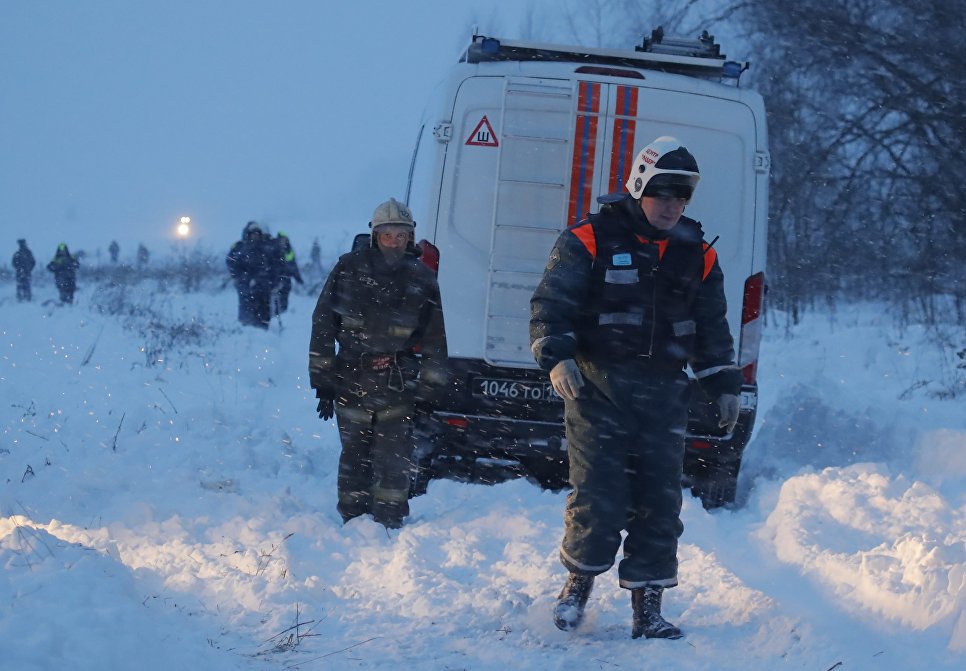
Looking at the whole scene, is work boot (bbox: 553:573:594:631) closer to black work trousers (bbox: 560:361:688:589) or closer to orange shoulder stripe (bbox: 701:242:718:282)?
black work trousers (bbox: 560:361:688:589)

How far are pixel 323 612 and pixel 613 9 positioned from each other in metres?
12.1

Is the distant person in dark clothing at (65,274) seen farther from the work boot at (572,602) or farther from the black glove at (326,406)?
the work boot at (572,602)

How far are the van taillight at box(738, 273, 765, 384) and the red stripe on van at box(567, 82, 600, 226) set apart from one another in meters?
1.09

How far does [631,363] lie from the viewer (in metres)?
3.98

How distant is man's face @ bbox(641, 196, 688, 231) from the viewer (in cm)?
395

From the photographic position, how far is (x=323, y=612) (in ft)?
13.7

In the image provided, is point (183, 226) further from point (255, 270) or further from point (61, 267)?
point (255, 270)

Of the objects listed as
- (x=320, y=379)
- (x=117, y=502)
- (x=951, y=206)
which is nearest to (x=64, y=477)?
(x=117, y=502)

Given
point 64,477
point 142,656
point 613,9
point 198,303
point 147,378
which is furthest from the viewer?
point 198,303

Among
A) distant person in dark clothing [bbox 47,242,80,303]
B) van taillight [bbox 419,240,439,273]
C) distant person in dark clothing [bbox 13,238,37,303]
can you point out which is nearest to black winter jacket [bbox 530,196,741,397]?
van taillight [bbox 419,240,439,273]

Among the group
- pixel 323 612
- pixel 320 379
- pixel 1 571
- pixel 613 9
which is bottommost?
pixel 323 612

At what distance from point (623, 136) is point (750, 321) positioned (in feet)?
4.36

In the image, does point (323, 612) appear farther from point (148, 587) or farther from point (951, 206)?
point (951, 206)

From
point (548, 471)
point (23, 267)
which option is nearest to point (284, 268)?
point (548, 471)
